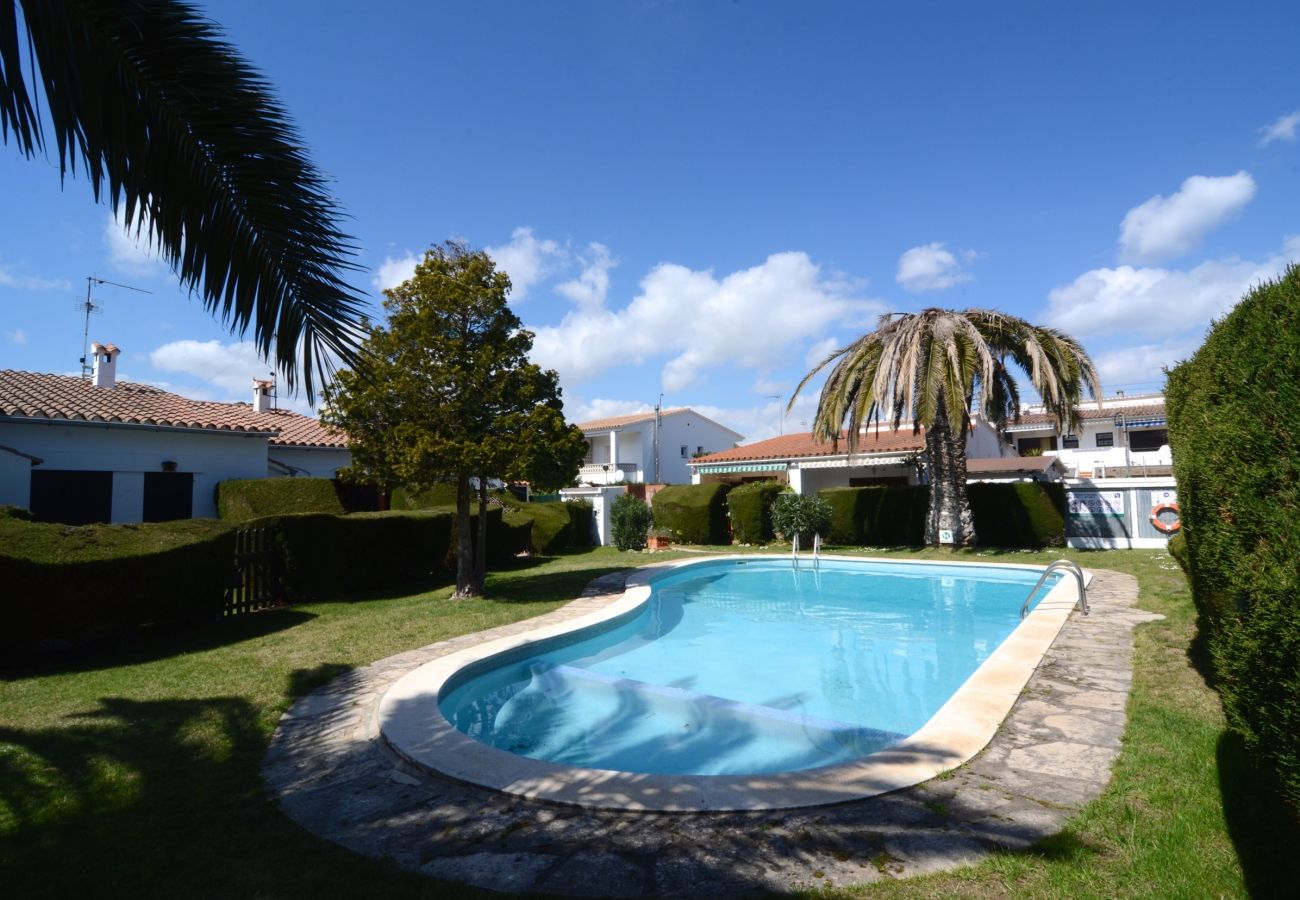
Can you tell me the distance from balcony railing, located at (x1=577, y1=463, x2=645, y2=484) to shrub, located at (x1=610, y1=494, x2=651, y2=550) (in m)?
24.2

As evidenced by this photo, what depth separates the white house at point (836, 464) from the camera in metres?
32.5

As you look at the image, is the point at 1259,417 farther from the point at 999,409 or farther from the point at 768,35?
the point at 999,409

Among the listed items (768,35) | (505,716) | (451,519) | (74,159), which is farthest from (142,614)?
(768,35)

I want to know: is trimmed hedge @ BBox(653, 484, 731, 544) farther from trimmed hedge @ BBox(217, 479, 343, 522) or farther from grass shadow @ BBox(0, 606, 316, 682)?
grass shadow @ BBox(0, 606, 316, 682)

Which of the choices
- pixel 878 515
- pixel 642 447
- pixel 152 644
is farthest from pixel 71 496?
pixel 642 447

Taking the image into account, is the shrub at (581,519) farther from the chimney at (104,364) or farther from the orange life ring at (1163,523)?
the orange life ring at (1163,523)

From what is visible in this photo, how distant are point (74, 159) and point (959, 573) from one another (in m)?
22.7

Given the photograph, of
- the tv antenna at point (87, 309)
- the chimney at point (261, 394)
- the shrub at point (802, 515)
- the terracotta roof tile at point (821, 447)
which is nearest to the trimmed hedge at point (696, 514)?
the shrub at point (802, 515)

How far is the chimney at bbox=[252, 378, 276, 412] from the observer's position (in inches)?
1236

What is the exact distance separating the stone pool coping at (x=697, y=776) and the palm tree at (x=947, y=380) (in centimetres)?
1566

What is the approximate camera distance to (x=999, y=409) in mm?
25453

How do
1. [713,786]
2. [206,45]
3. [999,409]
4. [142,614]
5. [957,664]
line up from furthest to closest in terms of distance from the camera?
[999,409]
[957,664]
[142,614]
[713,786]
[206,45]

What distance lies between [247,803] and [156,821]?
2.04 feet

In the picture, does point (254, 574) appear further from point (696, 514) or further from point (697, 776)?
point (696, 514)
